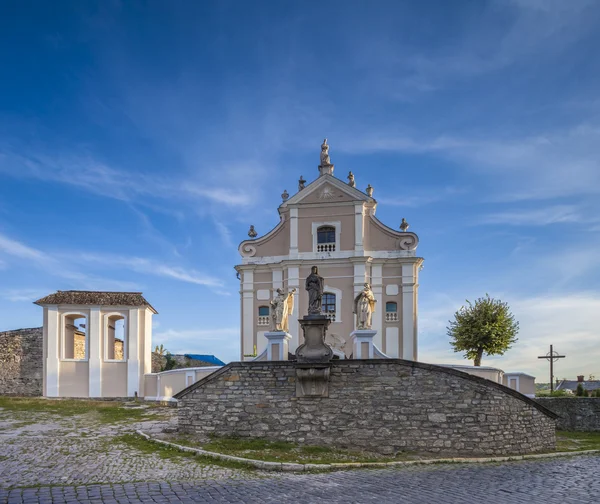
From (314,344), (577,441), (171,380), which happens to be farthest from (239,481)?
(171,380)

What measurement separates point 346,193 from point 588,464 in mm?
19786

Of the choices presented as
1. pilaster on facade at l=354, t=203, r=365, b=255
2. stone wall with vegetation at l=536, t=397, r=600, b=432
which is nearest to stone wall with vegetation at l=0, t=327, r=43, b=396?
pilaster on facade at l=354, t=203, r=365, b=255

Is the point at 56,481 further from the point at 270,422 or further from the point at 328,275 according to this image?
the point at 328,275

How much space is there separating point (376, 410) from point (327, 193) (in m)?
17.5

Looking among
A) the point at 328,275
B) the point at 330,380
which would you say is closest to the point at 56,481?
the point at 330,380

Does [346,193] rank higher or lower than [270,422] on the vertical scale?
higher

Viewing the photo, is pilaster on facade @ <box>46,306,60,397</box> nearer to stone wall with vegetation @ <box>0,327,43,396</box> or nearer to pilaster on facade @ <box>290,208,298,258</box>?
stone wall with vegetation @ <box>0,327,43,396</box>

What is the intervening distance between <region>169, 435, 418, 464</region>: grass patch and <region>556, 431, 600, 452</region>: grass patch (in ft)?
22.4

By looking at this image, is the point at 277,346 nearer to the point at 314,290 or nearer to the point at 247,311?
the point at 314,290

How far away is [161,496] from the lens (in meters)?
10.5

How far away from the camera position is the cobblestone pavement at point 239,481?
10508mm

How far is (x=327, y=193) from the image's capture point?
32375mm

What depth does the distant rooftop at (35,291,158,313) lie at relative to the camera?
3019cm

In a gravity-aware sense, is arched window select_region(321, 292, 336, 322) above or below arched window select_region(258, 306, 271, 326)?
above
